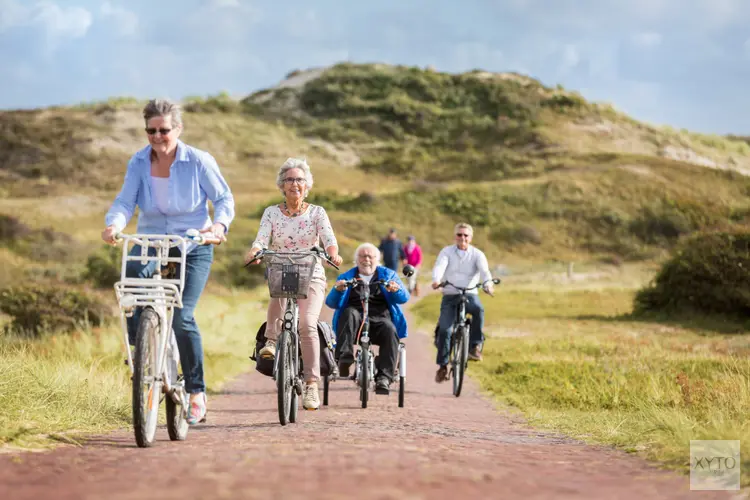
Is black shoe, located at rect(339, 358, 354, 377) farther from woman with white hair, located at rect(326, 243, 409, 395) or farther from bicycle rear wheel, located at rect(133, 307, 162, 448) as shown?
bicycle rear wheel, located at rect(133, 307, 162, 448)

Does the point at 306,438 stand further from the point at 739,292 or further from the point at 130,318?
the point at 739,292

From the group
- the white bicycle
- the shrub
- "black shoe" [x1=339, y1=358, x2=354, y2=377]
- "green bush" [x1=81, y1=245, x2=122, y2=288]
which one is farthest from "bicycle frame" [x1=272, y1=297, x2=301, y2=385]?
the shrub

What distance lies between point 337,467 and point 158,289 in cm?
188

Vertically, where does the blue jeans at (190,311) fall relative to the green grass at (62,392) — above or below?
above

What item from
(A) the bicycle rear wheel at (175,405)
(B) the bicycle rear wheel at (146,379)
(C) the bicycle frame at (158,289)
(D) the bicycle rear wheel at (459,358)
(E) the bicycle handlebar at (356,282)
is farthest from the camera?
(D) the bicycle rear wheel at (459,358)

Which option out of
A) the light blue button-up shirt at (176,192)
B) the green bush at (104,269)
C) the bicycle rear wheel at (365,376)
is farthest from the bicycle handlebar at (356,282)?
the green bush at (104,269)

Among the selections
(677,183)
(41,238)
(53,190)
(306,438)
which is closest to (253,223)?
(41,238)

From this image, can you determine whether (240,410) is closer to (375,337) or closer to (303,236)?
(375,337)

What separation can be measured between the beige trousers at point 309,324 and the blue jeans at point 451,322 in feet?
13.7

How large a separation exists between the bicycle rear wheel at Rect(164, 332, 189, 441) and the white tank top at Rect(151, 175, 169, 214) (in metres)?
0.87

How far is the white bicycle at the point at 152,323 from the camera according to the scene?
6.25 metres

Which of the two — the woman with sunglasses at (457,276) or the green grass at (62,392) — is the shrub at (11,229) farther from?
the woman with sunglasses at (457,276)

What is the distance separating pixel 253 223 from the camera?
52.1m

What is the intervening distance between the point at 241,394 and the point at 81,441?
5.23m
